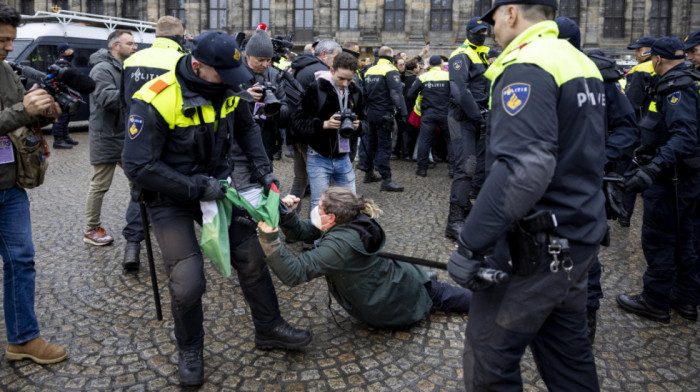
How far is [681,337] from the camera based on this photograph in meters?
4.05

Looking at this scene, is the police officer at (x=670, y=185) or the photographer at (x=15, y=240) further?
the police officer at (x=670, y=185)

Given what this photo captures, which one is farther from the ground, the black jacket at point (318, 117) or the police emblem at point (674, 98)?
the police emblem at point (674, 98)

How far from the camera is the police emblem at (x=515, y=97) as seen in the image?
2133 mm

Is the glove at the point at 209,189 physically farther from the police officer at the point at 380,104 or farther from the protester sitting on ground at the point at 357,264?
the police officer at the point at 380,104

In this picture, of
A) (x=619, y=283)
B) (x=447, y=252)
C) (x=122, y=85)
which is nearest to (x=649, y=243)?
(x=619, y=283)

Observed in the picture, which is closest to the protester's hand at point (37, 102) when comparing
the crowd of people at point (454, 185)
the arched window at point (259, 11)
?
the crowd of people at point (454, 185)

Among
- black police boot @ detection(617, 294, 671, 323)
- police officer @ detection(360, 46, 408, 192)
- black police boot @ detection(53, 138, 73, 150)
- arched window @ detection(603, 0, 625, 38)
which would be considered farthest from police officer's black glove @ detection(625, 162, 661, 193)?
arched window @ detection(603, 0, 625, 38)

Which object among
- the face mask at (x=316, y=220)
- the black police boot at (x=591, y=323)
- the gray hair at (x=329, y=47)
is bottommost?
the black police boot at (x=591, y=323)

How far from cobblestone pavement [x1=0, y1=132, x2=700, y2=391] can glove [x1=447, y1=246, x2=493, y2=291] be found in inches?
51.6

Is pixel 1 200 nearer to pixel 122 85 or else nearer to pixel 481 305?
pixel 122 85

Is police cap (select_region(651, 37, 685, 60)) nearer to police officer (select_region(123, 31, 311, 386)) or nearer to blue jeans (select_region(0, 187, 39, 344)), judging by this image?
police officer (select_region(123, 31, 311, 386))

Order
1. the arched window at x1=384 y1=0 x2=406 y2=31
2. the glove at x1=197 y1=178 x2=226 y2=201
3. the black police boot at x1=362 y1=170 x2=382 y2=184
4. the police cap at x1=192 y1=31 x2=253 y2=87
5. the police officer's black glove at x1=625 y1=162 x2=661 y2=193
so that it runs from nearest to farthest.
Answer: the police cap at x1=192 y1=31 x2=253 y2=87, the glove at x1=197 y1=178 x2=226 y2=201, the police officer's black glove at x1=625 y1=162 x2=661 y2=193, the black police boot at x1=362 y1=170 x2=382 y2=184, the arched window at x1=384 y1=0 x2=406 y2=31

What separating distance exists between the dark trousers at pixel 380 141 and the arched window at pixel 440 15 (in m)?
17.7

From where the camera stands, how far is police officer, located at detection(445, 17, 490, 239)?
6230 millimetres
